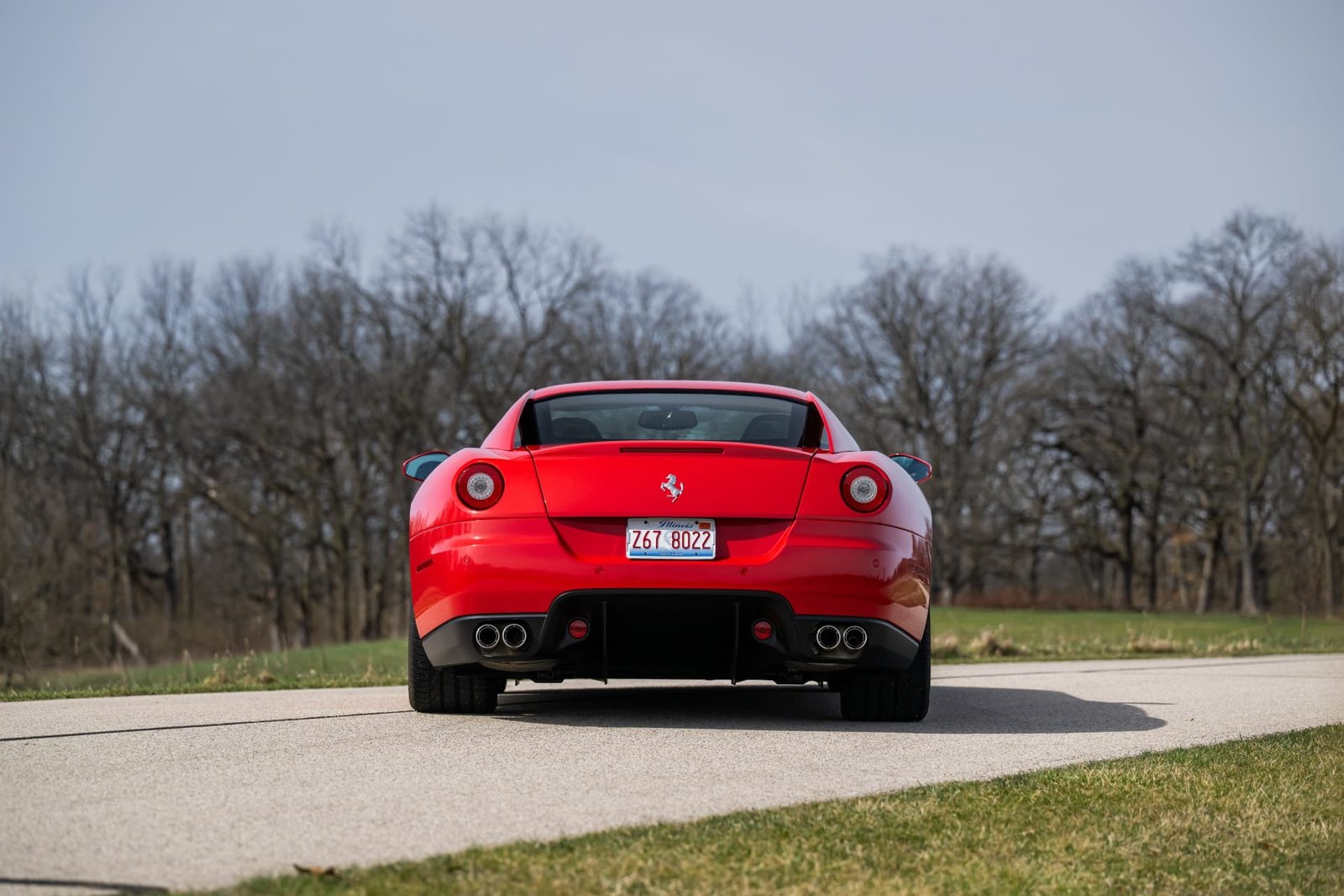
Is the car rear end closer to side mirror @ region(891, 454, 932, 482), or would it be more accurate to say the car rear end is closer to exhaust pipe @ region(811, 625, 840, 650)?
exhaust pipe @ region(811, 625, 840, 650)

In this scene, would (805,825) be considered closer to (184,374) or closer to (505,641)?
(505,641)

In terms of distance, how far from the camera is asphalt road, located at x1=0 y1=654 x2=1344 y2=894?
379 centimetres

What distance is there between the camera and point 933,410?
58.4 m

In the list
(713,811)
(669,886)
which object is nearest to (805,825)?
(713,811)

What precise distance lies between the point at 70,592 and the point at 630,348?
29498 mm

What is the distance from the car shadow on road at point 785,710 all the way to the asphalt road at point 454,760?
0.09 feet

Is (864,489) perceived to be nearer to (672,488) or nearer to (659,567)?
(672,488)

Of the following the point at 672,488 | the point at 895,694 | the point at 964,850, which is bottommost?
the point at 964,850

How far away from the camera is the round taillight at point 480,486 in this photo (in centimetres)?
604

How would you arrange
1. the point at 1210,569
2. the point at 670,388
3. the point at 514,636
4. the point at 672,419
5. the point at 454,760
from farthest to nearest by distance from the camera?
the point at 1210,569, the point at 670,388, the point at 672,419, the point at 514,636, the point at 454,760

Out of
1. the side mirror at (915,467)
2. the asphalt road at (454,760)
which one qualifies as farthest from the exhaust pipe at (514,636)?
the side mirror at (915,467)

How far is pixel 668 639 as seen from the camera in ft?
19.8

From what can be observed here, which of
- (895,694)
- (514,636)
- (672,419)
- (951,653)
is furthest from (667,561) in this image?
(951,653)

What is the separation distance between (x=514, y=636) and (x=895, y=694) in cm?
185
